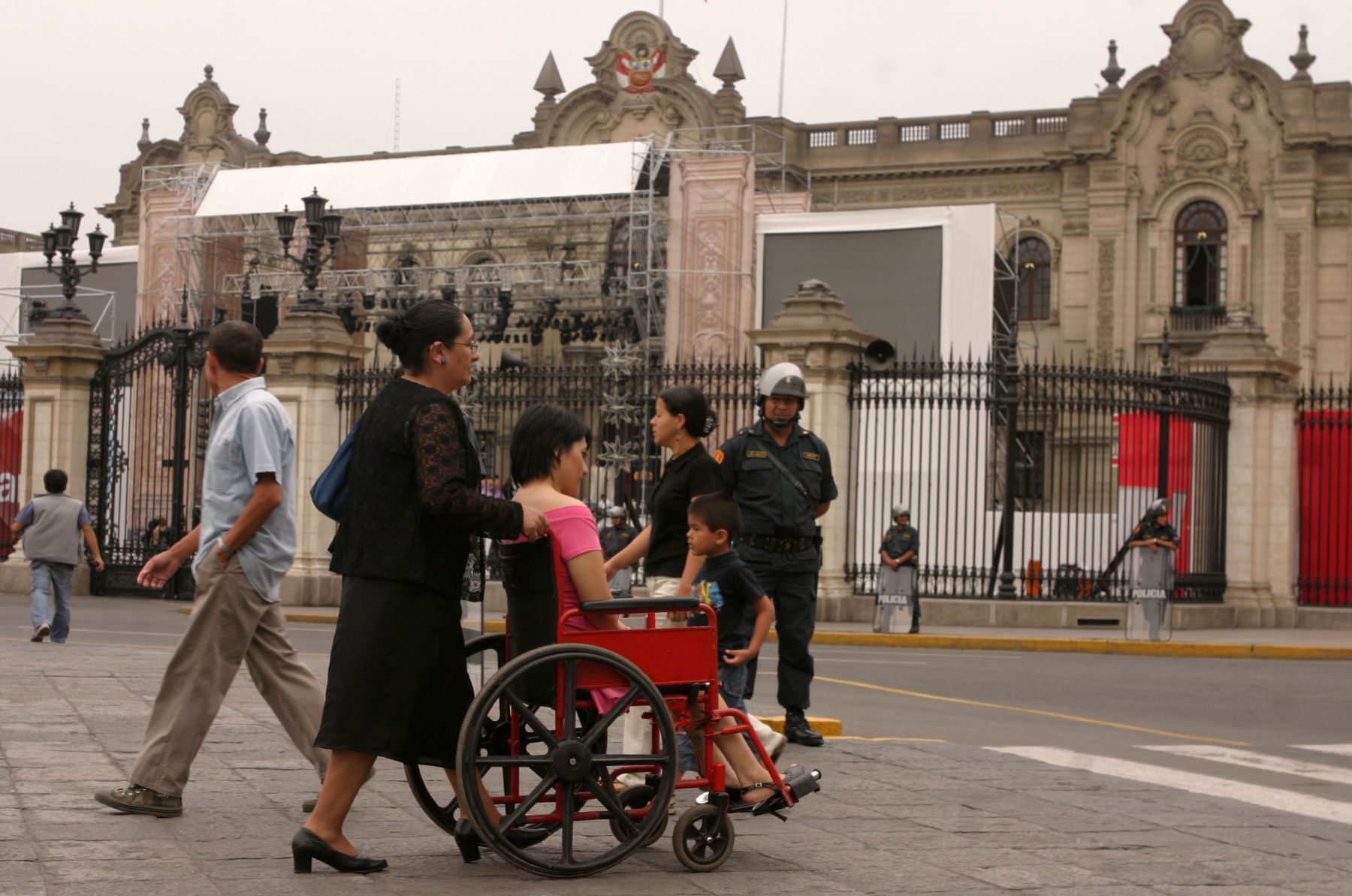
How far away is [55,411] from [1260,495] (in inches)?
605

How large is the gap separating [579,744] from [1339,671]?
41.7 ft

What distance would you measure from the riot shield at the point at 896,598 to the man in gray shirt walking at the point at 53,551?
8448 millimetres

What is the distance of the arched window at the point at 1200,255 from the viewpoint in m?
42.2

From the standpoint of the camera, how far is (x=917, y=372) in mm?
20406

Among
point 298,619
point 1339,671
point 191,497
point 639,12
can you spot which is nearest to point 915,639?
point 1339,671

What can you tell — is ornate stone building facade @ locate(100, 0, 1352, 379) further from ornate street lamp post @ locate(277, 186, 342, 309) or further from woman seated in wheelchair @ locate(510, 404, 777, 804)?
woman seated in wheelchair @ locate(510, 404, 777, 804)

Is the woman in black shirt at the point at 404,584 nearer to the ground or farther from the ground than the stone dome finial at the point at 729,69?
nearer to the ground

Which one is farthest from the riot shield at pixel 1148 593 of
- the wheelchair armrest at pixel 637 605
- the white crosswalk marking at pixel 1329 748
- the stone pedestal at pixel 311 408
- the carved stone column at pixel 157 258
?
the carved stone column at pixel 157 258

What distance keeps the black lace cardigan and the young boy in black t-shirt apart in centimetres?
148

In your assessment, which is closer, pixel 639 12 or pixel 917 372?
pixel 917 372

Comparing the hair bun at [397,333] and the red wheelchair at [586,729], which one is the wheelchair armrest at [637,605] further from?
the hair bun at [397,333]

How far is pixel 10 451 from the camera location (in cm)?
2509

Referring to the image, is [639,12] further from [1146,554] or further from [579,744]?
[579,744]

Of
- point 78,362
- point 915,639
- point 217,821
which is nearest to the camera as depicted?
point 217,821
